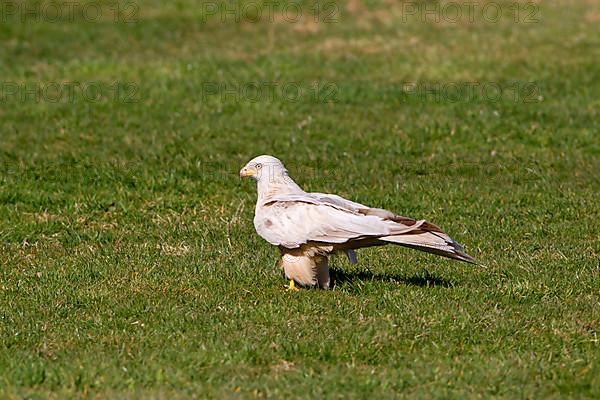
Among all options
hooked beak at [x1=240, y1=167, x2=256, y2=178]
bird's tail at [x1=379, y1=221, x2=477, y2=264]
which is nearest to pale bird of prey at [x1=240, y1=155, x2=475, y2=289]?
bird's tail at [x1=379, y1=221, x2=477, y2=264]

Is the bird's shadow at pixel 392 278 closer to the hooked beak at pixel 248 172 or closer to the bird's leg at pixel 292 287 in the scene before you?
the bird's leg at pixel 292 287

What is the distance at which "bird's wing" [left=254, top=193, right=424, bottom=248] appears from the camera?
7.38 m

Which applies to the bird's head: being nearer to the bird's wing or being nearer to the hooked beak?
the hooked beak

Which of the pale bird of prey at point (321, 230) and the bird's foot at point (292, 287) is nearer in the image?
the pale bird of prey at point (321, 230)

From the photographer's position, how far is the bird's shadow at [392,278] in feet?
26.5

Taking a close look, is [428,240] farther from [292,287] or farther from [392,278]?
[292,287]

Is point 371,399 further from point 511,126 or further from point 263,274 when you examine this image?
point 511,126

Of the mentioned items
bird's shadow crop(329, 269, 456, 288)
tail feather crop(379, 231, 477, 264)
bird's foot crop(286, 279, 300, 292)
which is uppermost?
tail feather crop(379, 231, 477, 264)

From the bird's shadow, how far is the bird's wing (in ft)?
2.12

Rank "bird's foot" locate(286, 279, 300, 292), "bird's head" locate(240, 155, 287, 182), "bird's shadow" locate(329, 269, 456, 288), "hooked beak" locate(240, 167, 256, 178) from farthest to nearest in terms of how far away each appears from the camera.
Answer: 1. "hooked beak" locate(240, 167, 256, 178)
2. "bird's head" locate(240, 155, 287, 182)
3. "bird's shadow" locate(329, 269, 456, 288)
4. "bird's foot" locate(286, 279, 300, 292)

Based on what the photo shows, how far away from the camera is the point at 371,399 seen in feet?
19.4

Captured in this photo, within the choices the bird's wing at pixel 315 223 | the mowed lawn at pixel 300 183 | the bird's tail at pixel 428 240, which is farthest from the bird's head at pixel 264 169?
the bird's tail at pixel 428 240

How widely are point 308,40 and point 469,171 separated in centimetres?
761

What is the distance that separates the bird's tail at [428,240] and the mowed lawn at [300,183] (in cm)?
40
